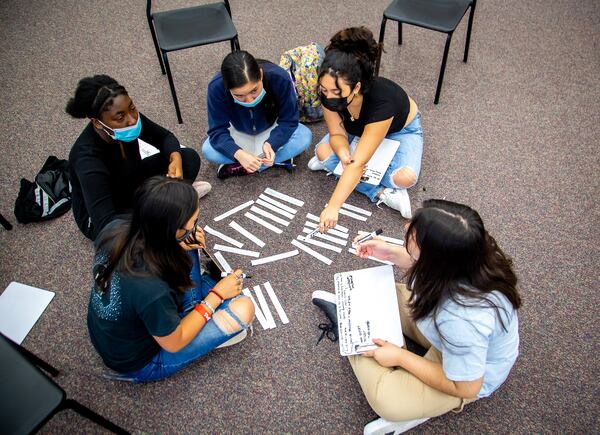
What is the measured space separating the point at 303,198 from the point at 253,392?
1.33 meters

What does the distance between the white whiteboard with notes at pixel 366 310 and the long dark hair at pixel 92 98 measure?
4.80 feet

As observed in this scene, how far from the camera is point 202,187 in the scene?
2.80 metres

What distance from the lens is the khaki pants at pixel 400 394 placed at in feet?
5.62

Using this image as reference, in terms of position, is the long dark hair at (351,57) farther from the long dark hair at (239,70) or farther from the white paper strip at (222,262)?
the white paper strip at (222,262)

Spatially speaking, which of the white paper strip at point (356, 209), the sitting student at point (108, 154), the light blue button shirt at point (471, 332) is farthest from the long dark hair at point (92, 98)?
the light blue button shirt at point (471, 332)

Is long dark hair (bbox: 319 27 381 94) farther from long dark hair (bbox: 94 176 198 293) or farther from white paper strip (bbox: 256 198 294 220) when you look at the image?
long dark hair (bbox: 94 176 198 293)

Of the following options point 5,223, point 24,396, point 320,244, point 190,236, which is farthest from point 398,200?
point 5,223

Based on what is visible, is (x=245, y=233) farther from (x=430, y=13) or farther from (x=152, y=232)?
(x=430, y=13)

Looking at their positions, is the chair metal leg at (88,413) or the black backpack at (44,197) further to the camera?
the black backpack at (44,197)

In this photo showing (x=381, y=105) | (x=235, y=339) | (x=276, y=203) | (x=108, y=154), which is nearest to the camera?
(x=235, y=339)

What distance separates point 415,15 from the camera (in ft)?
10.2

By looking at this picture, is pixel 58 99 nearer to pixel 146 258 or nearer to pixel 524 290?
pixel 146 258

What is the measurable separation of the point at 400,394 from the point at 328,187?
1.54m

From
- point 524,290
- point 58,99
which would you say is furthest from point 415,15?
point 58,99
